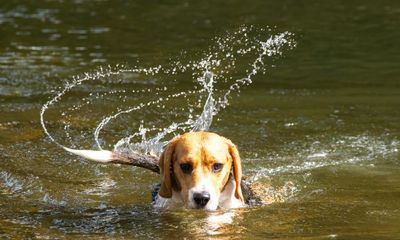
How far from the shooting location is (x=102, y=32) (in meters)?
19.1

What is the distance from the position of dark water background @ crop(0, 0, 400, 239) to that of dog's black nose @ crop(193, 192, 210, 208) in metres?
0.16

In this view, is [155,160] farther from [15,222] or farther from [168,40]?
[168,40]

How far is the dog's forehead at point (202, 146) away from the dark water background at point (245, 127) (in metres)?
0.50

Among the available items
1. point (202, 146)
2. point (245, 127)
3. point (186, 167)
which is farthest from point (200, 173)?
point (245, 127)

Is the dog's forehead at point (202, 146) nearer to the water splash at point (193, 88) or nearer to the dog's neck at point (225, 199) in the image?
the dog's neck at point (225, 199)

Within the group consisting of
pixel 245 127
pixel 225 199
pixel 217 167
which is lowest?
pixel 245 127

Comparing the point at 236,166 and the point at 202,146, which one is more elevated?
the point at 202,146

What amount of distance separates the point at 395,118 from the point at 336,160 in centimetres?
190

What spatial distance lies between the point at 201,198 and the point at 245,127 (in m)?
4.14

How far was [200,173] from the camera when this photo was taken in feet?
23.5

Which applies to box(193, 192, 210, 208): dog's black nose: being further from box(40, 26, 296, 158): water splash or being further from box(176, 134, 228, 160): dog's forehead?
box(40, 26, 296, 158): water splash

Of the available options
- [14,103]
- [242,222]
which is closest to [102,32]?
[14,103]

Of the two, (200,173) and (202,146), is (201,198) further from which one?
(202,146)

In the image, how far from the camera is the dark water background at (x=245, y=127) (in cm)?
738
